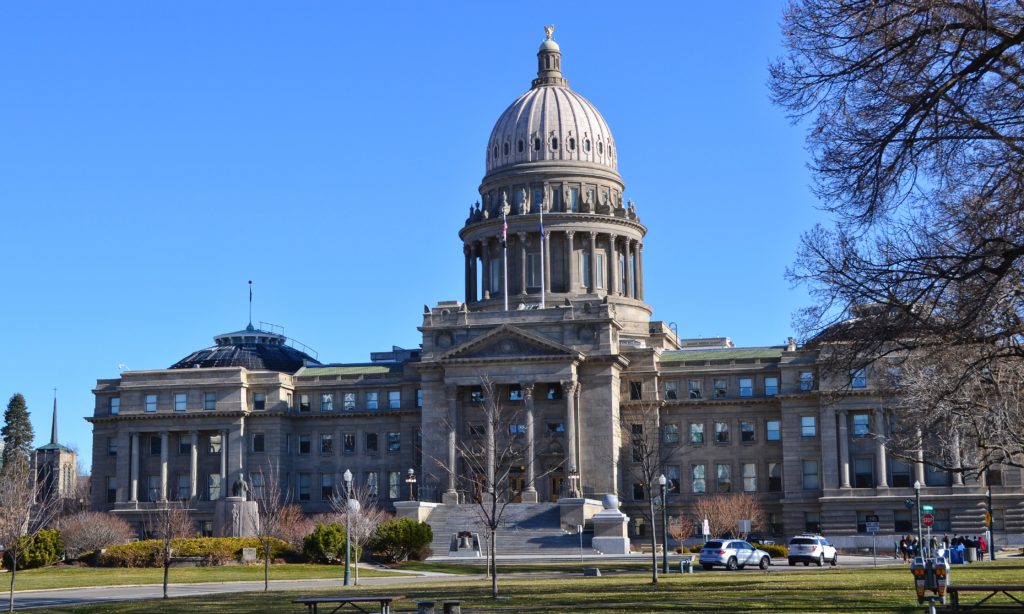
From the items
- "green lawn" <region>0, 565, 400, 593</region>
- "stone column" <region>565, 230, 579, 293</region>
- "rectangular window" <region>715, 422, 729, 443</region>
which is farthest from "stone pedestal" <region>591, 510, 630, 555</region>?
"stone column" <region>565, 230, 579, 293</region>

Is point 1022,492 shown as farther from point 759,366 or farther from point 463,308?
point 463,308

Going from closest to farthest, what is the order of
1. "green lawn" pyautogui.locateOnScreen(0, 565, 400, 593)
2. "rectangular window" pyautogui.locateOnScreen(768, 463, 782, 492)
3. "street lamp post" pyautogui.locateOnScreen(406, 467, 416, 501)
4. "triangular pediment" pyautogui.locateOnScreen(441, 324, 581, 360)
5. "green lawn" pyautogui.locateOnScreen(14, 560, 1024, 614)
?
1. "green lawn" pyautogui.locateOnScreen(14, 560, 1024, 614)
2. "green lawn" pyautogui.locateOnScreen(0, 565, 400, 593)
3. "street lamp post" pyautogui.locateOnScreen(406, 467, 416, 501)
4. "triangular pediment" pyautogui.locateOnScreen(441, 324, 581, 360)
5. "rectangular window" pyautogui.locateOnScreen(768, 463, 782, 492)

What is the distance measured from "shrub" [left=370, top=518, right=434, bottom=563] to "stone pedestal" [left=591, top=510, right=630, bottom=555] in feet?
34.4

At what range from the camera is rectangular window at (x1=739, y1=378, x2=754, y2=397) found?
112688 mm

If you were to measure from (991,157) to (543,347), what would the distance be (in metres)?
77.8

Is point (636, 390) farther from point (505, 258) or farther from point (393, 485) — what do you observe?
point (393, 485)

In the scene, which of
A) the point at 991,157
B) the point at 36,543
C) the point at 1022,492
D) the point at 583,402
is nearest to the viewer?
the point at 991,157

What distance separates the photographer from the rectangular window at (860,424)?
350ft

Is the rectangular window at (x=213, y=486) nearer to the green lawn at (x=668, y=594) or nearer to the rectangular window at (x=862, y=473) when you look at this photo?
the rectangular window at (x=862, y=473)

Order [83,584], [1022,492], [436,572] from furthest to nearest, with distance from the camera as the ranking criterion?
[1022,492] < [436,572] < [83,584]

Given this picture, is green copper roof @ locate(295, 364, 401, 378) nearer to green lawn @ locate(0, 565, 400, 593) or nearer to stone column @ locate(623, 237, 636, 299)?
stone column @ locate(623, 237, 636, 299)

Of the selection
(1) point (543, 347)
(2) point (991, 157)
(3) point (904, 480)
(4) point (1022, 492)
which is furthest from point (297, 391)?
(2) point (991, 157)

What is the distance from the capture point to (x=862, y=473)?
106875 mm

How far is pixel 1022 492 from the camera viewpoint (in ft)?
331
